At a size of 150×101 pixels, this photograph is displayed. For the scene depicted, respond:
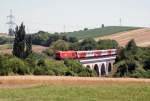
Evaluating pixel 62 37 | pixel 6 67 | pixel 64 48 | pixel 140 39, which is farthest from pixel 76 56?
pixel 62 37

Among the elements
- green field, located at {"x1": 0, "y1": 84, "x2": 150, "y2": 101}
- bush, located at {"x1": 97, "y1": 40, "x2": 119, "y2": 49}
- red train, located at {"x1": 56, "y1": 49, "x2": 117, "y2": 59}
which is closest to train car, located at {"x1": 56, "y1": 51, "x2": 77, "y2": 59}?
red train, located at {"x1": 56, "y1": 49, "x2": 117, "y2": 59}

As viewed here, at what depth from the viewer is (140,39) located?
17100 cm

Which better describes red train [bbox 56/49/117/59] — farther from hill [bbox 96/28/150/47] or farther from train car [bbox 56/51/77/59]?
hill [bbox 96/28/150/47]

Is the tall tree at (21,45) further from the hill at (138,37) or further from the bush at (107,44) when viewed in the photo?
the hill at (138,37)

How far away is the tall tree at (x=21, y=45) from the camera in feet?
305

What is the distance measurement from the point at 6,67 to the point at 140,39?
11385 centimetres

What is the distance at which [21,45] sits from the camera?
305 feet

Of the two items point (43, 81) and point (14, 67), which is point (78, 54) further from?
point (43, 81)

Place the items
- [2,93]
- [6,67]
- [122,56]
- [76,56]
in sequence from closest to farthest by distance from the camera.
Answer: [2,93], [6,67], [76,56], [122,56]

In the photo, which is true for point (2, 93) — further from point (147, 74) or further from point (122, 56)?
point (122, 56)

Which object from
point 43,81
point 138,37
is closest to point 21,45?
point 43,81

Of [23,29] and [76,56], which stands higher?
[23,29]

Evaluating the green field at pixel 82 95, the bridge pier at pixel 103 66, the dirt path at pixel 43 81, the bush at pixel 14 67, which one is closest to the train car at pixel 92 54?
the bridge pier at pixel 103 66

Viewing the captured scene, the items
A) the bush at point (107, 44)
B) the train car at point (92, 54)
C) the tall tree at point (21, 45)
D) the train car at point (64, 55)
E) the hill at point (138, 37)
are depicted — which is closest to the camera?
the train car at point (64, 55)
